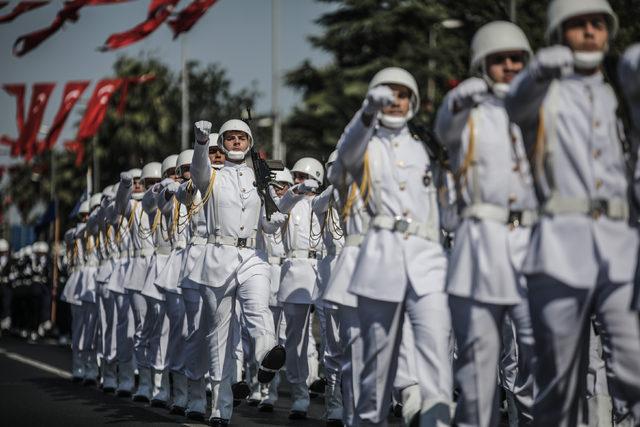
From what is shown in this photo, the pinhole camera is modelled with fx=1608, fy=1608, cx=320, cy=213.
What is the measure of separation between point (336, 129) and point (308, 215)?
115 ft

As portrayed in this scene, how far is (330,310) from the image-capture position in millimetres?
15125

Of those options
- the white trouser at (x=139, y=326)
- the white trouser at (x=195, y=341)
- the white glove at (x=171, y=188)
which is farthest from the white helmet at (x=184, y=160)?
the white trouser at (x=139, y=326)

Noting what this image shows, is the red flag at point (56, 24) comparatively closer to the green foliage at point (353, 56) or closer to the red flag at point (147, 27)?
the red flag at point (147, 27)

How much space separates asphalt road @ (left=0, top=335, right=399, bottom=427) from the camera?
1402 cm

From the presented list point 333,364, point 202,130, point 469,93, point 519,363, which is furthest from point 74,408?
point 469,93

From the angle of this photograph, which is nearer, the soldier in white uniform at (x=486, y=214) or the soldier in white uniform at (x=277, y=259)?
the soldier in white uniform at (x=486, y=214)

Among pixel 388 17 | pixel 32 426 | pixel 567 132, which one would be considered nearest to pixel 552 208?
pixel 567 132

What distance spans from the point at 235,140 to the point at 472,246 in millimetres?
6575

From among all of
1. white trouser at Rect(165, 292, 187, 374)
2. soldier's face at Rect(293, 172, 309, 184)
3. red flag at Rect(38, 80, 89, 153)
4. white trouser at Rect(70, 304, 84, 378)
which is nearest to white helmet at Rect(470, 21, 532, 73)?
white trouser at Rect(165, 292, 187, 374)

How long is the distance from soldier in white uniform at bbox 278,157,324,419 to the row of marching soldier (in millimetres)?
1069

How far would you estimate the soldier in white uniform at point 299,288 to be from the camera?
15.9 meters

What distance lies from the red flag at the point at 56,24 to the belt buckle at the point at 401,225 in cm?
1445

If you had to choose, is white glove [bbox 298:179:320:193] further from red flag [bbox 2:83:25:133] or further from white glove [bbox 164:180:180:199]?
red flag [bbox 2:83:25:133]

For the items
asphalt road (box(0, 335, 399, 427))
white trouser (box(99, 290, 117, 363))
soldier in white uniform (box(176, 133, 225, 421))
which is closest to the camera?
asphalt road (box(0, 335, 399, 427))
